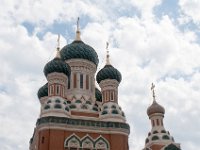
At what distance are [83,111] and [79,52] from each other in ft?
18.6

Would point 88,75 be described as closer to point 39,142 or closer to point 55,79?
point 55,79

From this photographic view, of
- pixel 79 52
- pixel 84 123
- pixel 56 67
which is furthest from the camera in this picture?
pixel 79 52

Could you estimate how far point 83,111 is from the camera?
26.0 meters

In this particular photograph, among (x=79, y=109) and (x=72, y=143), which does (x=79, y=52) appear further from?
(x=72, y=143)

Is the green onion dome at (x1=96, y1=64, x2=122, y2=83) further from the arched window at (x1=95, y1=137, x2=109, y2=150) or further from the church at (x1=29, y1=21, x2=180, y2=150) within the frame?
the arched window at (x1=95, y1=137, x2=109, y2=150)

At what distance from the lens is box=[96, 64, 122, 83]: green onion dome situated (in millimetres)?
27578

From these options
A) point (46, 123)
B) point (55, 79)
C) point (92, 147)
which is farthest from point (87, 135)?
point (55, 79)

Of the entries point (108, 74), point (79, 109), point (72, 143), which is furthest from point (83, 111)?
point (108, 74)

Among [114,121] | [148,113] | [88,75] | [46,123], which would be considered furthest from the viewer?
[148,113]

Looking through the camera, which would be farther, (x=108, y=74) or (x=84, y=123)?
(x=108, y=74)

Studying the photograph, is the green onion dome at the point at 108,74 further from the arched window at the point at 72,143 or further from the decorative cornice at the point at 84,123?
the arched window at the point at 72,143

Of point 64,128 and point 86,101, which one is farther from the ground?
point 86,101

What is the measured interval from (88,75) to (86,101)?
2934 millimetres

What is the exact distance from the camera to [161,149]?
2689 cm
